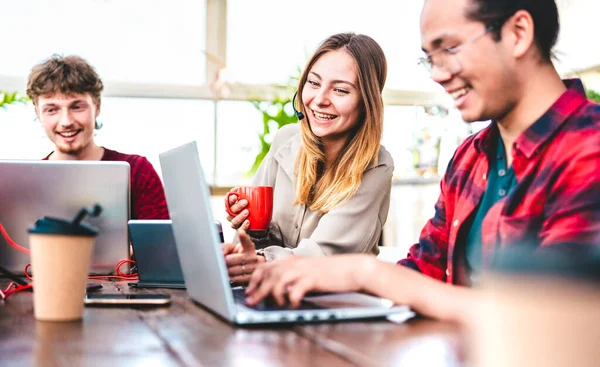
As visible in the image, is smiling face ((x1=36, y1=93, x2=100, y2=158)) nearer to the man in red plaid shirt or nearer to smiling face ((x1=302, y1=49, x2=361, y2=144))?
smiling face ((x1=302, y1=49, x2=361, y2=144))

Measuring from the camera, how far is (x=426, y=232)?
1.47 meters

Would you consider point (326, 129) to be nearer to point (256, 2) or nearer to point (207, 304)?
point (207, 304)

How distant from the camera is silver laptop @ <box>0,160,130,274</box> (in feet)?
4.83

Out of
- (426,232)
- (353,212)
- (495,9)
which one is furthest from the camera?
(353,212)

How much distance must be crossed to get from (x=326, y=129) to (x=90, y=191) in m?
0.82

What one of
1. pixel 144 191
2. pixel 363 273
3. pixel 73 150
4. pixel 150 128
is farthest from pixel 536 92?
pixel 150 128

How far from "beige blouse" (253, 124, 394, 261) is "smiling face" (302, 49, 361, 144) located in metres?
0.16

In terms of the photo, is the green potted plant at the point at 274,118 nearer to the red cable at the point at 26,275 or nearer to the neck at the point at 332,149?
the neck at the point at 332,149

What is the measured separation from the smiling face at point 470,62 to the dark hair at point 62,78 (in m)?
1.54

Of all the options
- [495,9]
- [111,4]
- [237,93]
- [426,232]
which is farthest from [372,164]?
[111,4]

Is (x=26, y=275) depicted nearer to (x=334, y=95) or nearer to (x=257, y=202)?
(x=257, y=202)

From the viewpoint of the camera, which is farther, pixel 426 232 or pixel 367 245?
pixel 367 245

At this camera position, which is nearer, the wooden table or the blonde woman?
the wooden table

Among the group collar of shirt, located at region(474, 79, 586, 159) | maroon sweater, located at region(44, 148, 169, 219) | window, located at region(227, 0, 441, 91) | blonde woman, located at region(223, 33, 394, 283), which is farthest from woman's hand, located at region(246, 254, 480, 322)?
window, located at region(227, 0, 441, 91)
